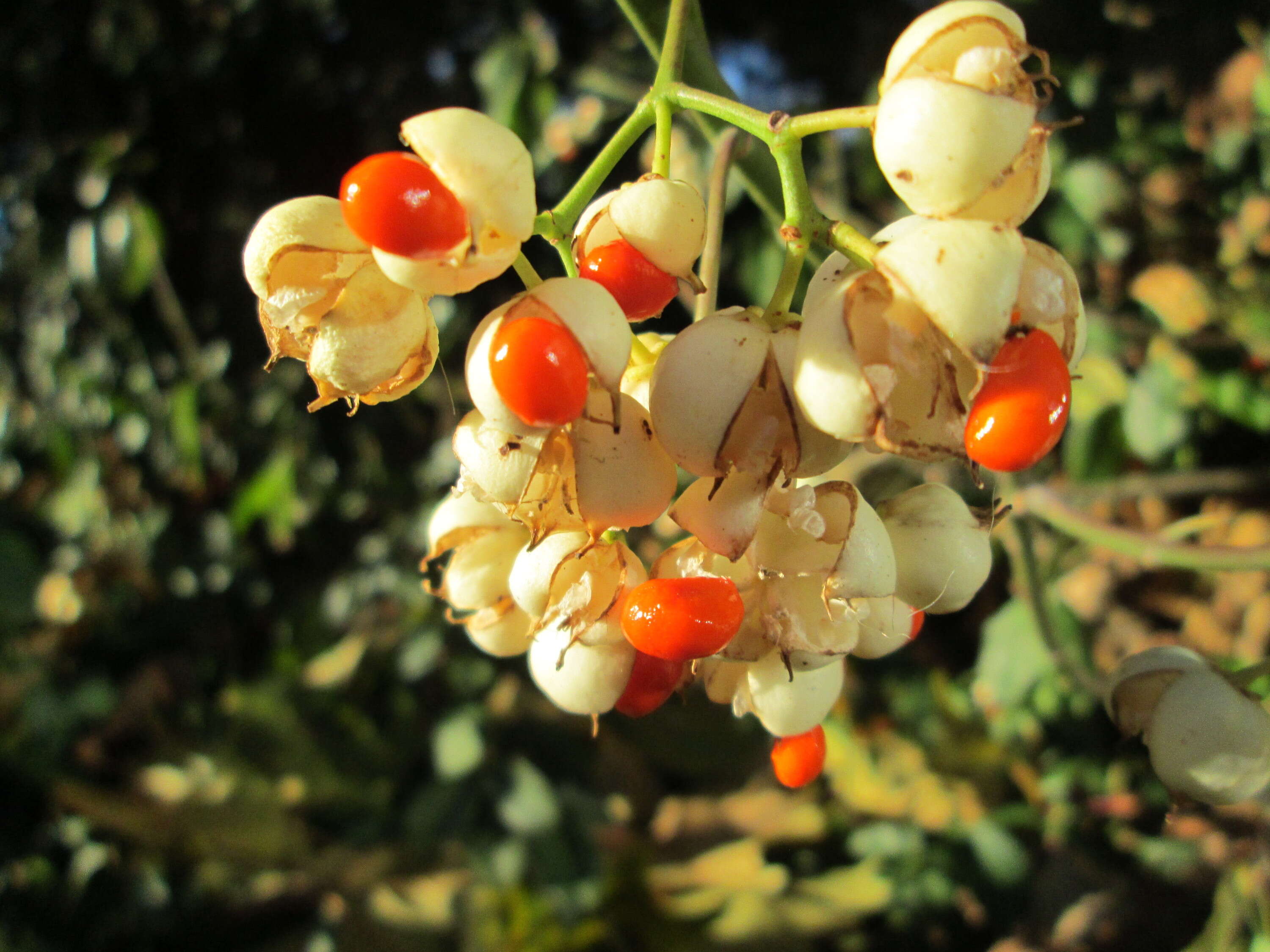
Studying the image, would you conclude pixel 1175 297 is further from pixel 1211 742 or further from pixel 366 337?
pixel 366 337

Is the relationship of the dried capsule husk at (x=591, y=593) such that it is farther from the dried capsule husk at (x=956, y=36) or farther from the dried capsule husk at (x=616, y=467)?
the dried capsule husk at (x=956, y=36)

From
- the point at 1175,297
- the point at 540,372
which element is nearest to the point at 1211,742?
the point at 540,372

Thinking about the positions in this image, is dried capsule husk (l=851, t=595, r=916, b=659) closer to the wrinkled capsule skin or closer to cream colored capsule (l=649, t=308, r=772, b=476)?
cream colored capsule (l=649, t=308, r=772, b=476)

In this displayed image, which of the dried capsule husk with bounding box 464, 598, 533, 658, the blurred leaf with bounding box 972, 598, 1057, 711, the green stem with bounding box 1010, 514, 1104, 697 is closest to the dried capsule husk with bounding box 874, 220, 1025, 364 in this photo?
the dried capsule husk with bounding box 464, 598, 533, 658

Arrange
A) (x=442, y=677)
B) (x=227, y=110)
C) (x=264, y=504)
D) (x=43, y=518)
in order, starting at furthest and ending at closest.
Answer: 1. (x=43, y=518)
2. (x=227, y=110)
3. (x=264, y=504)
4. (x=442, y=677)

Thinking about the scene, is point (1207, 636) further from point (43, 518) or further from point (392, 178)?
point (43, 518)

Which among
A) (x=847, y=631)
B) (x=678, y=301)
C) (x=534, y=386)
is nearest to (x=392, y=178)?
(x=534, y=386)
